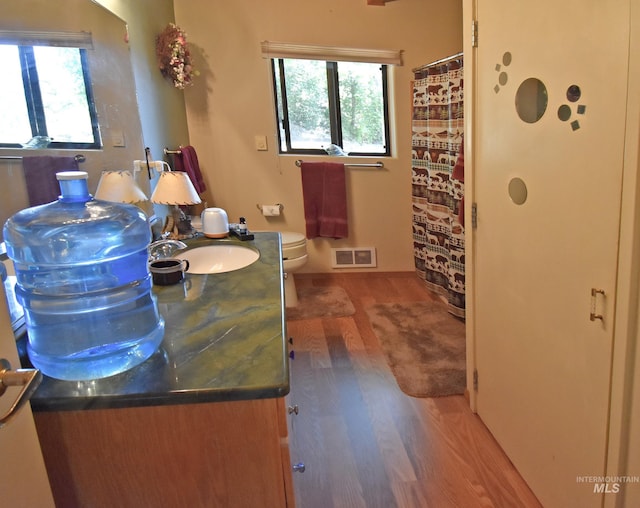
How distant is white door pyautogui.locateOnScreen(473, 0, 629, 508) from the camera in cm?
107

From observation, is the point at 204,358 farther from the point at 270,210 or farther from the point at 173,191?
the point at 270,210

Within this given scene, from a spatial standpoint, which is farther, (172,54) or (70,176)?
(172,54)

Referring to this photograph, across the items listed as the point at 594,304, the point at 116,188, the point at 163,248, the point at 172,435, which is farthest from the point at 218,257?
the point at 594,304

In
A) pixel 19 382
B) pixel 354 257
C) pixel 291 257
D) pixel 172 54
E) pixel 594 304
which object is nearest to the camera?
pixel 19 382

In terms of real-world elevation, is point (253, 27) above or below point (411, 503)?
above

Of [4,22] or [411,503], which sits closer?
[4,22]

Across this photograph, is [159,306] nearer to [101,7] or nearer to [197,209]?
[101,7]

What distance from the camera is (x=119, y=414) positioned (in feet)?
2.51

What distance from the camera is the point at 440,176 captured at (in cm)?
307

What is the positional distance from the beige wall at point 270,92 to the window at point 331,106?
0.14 metres

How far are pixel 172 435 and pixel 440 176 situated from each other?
269cm

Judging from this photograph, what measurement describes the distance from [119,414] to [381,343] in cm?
202

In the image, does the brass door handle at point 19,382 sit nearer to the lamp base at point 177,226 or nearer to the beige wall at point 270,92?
the lamp base at point 177,226

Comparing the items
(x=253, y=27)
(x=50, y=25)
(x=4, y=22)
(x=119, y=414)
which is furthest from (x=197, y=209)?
(x=119, y=414)
